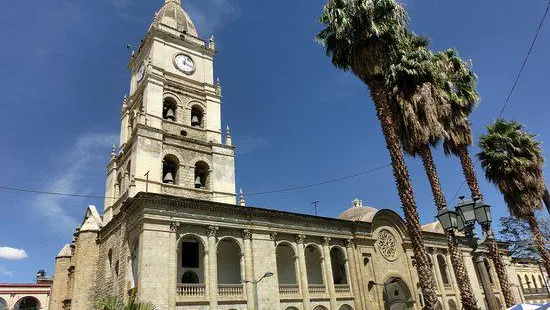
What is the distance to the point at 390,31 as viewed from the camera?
1778cm

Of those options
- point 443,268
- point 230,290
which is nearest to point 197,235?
point 230,290

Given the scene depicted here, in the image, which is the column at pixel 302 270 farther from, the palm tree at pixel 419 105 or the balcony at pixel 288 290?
the palm tree at pixel 419 105

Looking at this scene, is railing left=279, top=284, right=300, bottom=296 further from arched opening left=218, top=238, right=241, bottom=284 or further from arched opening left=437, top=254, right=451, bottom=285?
arched opening left=437, top=254, right=451, bottom=285

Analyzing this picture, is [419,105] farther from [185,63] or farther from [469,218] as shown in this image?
[185,63]

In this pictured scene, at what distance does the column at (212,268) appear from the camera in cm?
2106

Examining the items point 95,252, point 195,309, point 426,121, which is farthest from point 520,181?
point 95,252

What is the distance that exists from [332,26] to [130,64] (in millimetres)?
22910

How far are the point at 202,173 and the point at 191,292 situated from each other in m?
9.85

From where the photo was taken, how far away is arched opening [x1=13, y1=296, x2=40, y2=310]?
132ft

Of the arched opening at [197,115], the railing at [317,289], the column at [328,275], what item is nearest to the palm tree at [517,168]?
the column at [328,275]

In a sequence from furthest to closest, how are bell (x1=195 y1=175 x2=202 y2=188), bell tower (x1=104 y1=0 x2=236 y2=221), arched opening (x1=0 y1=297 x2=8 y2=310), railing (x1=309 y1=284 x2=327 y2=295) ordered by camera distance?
arched opening (x1=0 y1=297 x2=8 y2=310)
bell (x1=195 y1=175 x2=202 y2=188)
bell tower (x1=104 y1=0 x2=236 y2=221)
railing (x1=309 y1=284 x2=327 y2=295)

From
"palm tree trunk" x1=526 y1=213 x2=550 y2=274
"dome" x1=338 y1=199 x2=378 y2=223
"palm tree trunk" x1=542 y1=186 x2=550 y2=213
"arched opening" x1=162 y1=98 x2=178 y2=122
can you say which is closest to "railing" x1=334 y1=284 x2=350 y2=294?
"dome" x1=338 y1=199 x2=378 y2=223

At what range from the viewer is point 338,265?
30.0m

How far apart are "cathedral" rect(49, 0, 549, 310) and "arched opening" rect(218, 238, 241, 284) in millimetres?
65
